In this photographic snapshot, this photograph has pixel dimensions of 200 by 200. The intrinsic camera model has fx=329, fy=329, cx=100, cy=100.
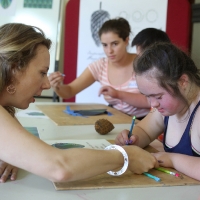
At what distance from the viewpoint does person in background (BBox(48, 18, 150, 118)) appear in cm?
193

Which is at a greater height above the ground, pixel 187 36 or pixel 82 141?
pixel 187 36

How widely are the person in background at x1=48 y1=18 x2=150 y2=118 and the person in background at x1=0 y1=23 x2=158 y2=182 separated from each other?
1.00 m

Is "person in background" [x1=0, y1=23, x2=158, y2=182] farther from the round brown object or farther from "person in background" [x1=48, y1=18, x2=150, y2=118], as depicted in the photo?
"person in background" [x1=48, y1=18, x2=150, y2=118]

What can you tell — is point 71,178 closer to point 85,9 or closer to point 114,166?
point 114,166

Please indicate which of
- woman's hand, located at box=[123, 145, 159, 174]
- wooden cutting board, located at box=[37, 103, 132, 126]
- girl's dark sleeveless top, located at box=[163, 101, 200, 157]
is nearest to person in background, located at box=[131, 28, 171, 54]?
wooden cutting board, located at box=[37, 103, 132, 126]

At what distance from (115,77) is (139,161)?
51.8 inches

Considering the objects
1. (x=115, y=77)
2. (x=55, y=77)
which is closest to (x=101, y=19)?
(x=115, y=77)

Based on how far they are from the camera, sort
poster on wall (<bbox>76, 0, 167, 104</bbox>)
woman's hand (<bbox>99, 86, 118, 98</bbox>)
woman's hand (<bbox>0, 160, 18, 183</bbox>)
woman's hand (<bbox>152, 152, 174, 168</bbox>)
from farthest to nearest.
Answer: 1. poster on wall (<bbox>76, 0, 167, 104</bbox>)
2. woman's hand (<bbox>99, 86, 118, 98</bbox>)
3. woman's hand (<bbox>152, 152, 174, 168</bbox>)
4. woman's hand (<bbox>0, 160, 18, 183</bbox>)

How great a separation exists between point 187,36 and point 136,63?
6.91 feet

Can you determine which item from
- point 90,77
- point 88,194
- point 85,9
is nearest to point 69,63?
point 85,9

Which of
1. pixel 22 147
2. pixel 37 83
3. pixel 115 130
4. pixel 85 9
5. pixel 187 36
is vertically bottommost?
pixel 115 130

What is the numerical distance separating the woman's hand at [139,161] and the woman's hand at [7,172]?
0.30 meters

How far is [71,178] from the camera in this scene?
744mm

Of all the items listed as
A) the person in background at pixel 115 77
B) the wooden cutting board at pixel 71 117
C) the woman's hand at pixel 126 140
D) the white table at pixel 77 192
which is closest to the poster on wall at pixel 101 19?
the person in background at pixel 115 77
